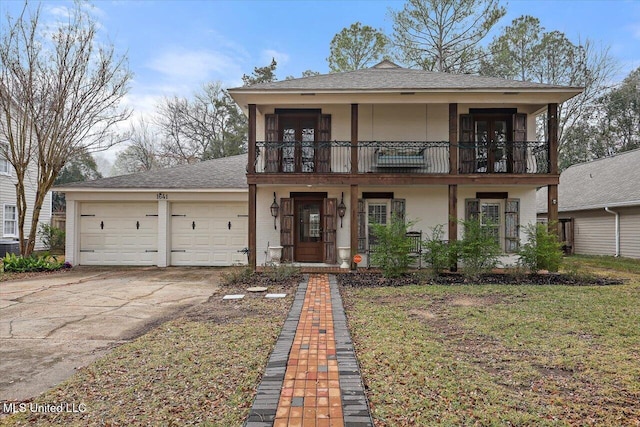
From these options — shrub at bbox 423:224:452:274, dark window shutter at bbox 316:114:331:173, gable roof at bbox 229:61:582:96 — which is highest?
gable roof at bbox 229:61:582:96

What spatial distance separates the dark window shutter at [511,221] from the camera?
413 inches

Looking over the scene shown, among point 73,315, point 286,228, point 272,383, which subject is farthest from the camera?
point 286,228

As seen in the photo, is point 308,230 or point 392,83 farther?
point 308,230

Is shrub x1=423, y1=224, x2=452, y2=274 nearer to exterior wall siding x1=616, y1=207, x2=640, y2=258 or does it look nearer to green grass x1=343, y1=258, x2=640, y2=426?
green grass x1=343, y1=258, x2=640, y2=426

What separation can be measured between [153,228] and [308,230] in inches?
201

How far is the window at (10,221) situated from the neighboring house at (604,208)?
2412 cm

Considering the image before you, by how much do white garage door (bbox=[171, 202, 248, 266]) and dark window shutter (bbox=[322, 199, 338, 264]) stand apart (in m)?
2.82

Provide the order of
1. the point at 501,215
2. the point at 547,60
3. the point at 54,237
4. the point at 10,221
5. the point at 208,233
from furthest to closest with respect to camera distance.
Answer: the point at 547,60, the point at 54,237, the point at 10,221, the point at 208,233, the point at 501,215

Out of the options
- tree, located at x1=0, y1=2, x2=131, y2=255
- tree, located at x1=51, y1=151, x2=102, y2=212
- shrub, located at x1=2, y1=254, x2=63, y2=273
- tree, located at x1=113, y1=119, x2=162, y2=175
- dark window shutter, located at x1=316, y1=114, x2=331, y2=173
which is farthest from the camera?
tree, located at x1=113, y1=119, x2=162, y2=175

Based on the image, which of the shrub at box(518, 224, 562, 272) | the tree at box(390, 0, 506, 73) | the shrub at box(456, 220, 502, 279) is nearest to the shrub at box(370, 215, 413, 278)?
the shrub at box(456, 220, 502, 279)

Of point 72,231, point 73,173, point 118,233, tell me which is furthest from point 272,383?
point 73,173

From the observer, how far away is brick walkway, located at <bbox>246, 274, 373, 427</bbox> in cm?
254

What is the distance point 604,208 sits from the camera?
14.2m

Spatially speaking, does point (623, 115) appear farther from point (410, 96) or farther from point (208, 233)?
point (208, 233)
